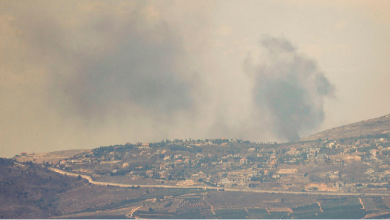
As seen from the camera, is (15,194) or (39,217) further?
(15,194)

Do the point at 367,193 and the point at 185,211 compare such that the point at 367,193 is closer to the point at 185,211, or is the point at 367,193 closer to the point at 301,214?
the point at 301,214

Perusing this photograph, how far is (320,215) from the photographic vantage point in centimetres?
17538

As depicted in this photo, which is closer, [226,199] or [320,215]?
[320,215]

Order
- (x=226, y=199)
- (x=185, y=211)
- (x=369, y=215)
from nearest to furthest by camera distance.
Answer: (x=369, y=215)
(x=185, y=211)
(x=226, y=199)

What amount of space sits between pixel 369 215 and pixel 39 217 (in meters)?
97.2

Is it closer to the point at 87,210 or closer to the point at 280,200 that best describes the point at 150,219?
the point at 87,210

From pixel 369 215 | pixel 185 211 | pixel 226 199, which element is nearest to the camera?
pixel 369 215

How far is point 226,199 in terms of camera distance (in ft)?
644

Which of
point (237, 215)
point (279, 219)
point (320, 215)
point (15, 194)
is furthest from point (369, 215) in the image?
point (15, 194)

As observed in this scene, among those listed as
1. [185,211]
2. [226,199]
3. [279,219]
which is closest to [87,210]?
[185,211]

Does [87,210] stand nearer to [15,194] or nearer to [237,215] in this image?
[15,194]

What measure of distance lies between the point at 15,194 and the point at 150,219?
4977 centimetres

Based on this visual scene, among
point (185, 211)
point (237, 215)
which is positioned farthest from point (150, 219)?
point (237, 215)

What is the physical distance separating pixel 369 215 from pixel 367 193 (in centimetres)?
2487
